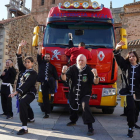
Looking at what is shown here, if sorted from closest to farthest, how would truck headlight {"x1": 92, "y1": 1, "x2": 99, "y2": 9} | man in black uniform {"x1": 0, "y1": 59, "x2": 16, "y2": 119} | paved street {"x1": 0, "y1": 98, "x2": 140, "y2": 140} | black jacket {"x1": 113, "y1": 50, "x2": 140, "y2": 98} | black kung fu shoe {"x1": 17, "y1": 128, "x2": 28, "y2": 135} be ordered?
1. paved street {"x1": 0, "y1": 98, "x2": 140, "y2": 140}
2. black kung fu shoe {"x1": 17, "y1": 128, "x2": 28, "y2": 135}
3. black jacket {"x1": 113, "y1": 50, "x2": 140, "y2": 98}
4. man in black uniform {"x1": 0, "y1": 59, "x2": 16, "y2": 119}
5. truck headlight {"x1": 92, "y1": 1, "x2": 99, "y2": 9}

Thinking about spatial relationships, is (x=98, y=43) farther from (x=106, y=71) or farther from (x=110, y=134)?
(x=110, y=134)

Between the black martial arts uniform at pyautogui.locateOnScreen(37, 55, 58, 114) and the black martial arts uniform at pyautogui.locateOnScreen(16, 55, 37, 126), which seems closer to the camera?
the black martial arts uniform at pyautogui.locateOnScreen(16, 55, 37, 126)

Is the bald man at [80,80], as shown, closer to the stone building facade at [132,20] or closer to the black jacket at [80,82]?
the black jacket at [80,82]

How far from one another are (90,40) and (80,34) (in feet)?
1.19

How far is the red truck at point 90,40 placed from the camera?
679 centimetres

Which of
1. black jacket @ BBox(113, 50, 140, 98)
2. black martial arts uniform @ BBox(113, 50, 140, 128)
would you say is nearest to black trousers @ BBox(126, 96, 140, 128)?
black martial arts uniform @ BBox(113, 50, 140, 128)

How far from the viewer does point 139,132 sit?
5.12 m

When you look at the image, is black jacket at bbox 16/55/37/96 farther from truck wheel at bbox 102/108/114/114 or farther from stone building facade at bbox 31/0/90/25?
stone building facade at bbox 31/0/90/25

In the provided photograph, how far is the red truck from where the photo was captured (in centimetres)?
679

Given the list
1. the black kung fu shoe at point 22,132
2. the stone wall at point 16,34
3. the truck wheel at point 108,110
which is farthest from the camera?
the stone wall at point 16,34

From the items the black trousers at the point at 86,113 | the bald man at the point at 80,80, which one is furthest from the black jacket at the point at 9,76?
the black trousers at the point at 86,113

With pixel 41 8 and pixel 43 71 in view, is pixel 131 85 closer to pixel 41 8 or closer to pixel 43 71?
pixel 43 71

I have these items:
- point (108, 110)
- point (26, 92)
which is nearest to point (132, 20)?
point (108, 110)

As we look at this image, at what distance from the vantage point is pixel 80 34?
7.12m
